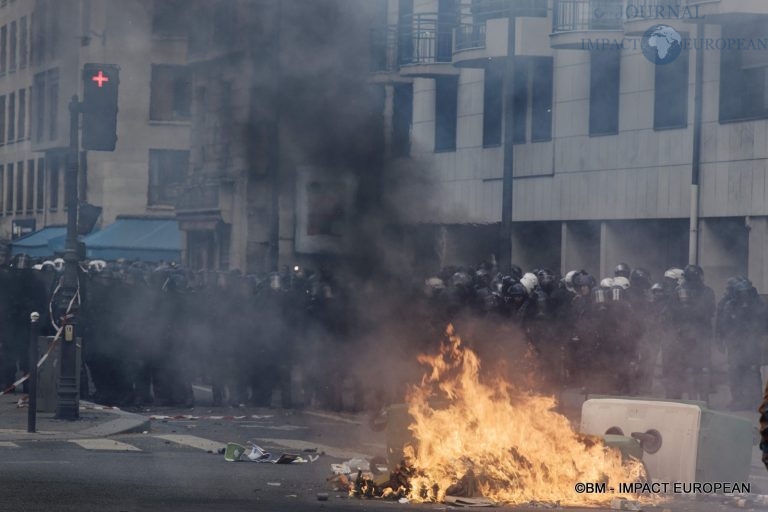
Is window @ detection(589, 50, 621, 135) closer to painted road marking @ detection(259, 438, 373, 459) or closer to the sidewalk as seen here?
painted road marking @ detection(259, 438, 373, 459)

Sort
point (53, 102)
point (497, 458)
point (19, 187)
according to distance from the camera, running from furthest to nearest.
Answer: point (53, 102), point (19, 187), point (497, 458)

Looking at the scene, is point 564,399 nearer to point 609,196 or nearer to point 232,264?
point 609,196

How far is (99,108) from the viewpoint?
522 inches

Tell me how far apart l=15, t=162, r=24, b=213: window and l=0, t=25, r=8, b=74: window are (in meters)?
1.28

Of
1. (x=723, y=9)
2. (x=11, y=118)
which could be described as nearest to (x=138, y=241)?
(x=11, y=118)

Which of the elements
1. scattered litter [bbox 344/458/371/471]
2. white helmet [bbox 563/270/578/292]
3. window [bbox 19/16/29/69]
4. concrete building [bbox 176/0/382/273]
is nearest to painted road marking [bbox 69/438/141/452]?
concrete building [bbox 176/0/382/273]

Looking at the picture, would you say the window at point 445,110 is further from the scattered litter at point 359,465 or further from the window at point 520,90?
the scattered litter at point 359,465

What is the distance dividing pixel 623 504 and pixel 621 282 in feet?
21.7

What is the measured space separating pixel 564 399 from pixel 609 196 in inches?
88.6

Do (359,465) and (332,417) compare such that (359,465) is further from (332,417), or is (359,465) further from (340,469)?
(332,417)

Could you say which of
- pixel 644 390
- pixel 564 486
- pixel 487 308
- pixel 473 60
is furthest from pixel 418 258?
pixel 564 486

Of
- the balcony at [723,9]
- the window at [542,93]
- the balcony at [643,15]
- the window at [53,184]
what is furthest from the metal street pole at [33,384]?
the balcony at [723,9]

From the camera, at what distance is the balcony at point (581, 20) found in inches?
446

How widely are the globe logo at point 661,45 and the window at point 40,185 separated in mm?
5457
